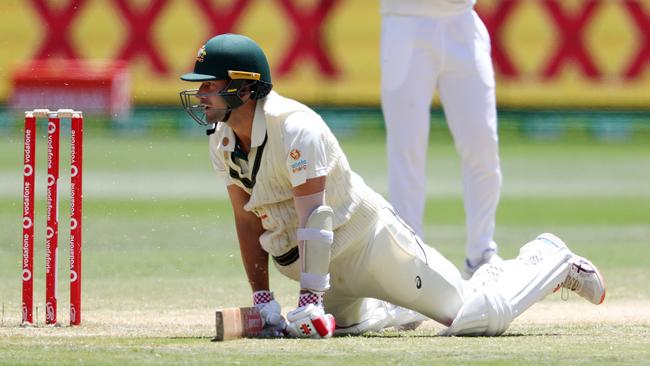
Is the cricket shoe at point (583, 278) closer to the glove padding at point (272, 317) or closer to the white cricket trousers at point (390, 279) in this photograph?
the white cricket trousers at point (390, 279)

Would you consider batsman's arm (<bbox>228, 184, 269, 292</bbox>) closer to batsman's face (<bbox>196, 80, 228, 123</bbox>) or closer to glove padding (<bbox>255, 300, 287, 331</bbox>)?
glove padding (<bbox>255, 300, 287, 331</bbox>)

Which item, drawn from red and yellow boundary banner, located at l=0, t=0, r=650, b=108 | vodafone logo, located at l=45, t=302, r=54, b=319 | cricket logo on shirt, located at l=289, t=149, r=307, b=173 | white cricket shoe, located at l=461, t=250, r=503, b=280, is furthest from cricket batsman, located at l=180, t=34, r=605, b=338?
red and yellow boundary banner, located at l=0, t=0, r=650, b=108

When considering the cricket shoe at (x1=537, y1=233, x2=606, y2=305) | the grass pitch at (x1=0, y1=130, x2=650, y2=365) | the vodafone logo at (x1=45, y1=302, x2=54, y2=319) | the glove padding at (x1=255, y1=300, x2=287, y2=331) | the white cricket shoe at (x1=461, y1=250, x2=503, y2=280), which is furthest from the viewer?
the white cricket shoe at (x1=461, y1=250, x2=503, y2=280)

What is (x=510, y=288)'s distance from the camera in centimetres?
467

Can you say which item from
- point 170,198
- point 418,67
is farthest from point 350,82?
point 418,67

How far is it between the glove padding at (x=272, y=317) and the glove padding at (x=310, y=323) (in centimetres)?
6

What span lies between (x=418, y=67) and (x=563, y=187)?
18.2 ft

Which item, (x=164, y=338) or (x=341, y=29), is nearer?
(x=164, y=338)

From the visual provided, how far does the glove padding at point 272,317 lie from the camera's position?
14.6 feet

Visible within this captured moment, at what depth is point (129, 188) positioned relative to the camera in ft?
35.2

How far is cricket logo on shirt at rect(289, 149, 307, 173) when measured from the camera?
14.0 ft

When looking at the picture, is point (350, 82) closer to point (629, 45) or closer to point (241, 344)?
point (629, 45)

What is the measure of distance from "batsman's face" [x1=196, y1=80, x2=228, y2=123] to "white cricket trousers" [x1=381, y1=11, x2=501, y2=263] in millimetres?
1806

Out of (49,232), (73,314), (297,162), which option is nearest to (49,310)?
(73,314)
